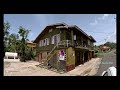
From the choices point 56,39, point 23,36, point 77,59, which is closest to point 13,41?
point 23,36

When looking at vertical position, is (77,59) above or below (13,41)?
below

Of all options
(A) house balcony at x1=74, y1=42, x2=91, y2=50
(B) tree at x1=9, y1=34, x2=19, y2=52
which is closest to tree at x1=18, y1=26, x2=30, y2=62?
(B) tree at x1=9, y1=34, x2=19, y2=52

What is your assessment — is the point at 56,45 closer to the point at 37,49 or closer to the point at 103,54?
the point at 37,49

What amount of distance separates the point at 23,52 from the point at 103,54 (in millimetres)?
1641

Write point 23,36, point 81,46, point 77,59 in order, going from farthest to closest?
point 81,46 → point 77,59 → point 23,36

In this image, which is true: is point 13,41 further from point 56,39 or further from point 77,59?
point 77,59

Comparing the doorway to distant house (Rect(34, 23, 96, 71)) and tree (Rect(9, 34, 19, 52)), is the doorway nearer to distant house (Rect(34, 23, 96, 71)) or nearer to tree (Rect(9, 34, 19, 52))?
distant house (Rect(34, 23, 96, 71))

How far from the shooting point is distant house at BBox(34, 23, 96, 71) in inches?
146

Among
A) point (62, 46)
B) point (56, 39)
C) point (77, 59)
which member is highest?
point (56, 39)

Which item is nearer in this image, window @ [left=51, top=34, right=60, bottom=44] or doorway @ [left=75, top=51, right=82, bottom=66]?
window @ [left=51, top=34, right=60, bottom=44]

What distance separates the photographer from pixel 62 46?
12.2 feet

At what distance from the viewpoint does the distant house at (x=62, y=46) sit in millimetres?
3711
